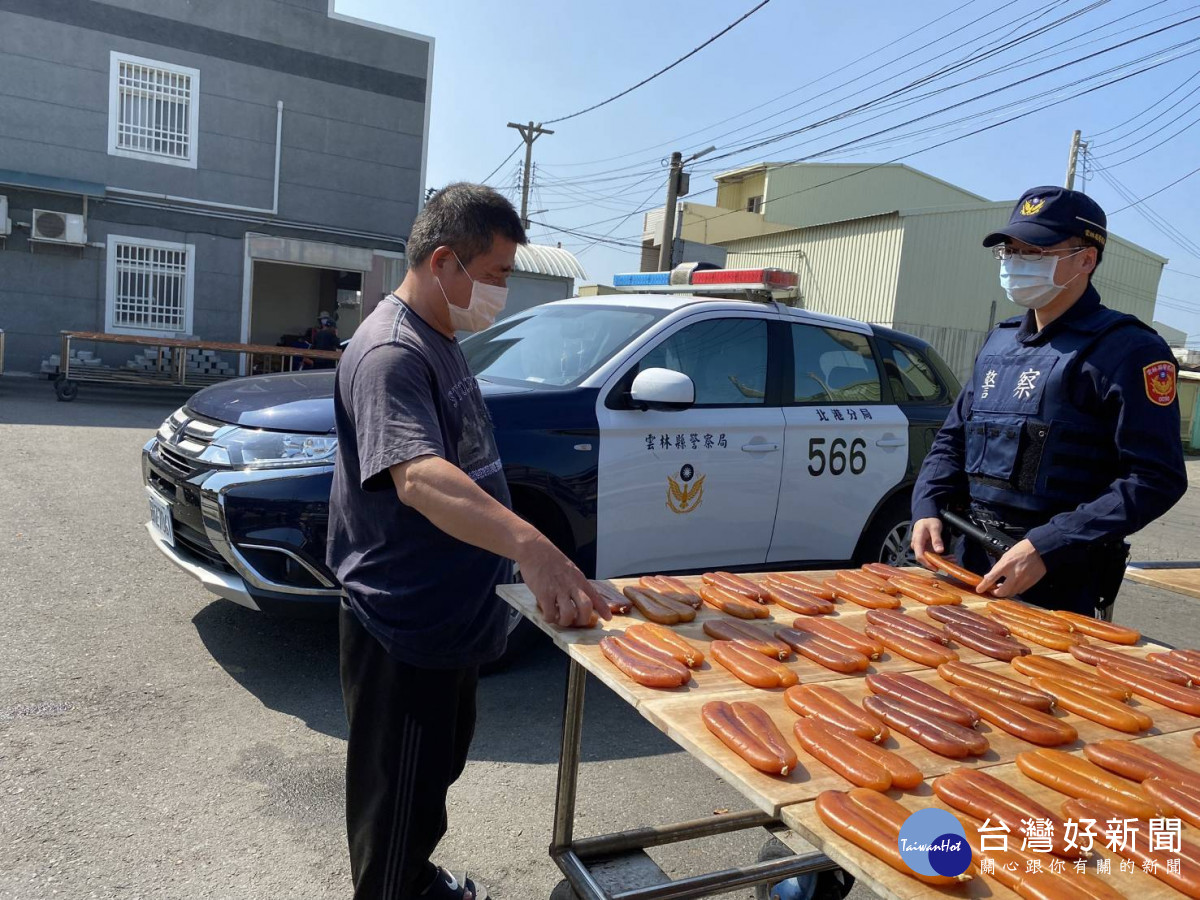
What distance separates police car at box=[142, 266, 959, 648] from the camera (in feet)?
12.1

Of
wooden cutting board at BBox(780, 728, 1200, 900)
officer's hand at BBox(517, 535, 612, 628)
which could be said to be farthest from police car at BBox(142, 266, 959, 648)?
wooden cutting board at BBox(780, 728, 1200, 900)

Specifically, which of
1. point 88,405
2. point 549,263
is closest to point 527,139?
point 549,263

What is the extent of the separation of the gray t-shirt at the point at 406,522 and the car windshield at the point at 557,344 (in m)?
2.16

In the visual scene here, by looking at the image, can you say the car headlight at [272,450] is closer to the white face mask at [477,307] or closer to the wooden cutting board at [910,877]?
the white face mask at [477,307]

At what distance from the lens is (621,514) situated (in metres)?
4.21

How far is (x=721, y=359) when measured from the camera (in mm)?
4699

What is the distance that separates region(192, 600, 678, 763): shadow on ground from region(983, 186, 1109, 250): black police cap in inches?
96.1

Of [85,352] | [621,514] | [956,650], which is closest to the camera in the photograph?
[956,650]

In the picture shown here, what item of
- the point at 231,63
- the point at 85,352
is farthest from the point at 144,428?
the point at 231,63

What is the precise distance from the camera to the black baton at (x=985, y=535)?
267 cm

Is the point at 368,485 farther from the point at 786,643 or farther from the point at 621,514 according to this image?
the point at 621,514

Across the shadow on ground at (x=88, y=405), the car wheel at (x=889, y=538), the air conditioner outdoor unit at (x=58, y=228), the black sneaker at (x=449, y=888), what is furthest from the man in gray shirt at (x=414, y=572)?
the air conditioner outdoor unit at (x=58, y=228)

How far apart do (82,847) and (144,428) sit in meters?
10.1

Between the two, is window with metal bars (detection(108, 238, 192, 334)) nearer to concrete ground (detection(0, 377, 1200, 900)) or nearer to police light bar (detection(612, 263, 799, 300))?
concrete ground (detection(0, 377, 1200, 900))
